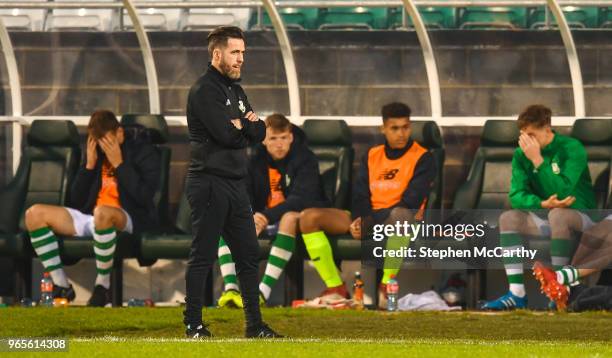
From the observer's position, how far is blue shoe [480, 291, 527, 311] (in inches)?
495

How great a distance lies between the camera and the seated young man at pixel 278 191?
42.7 ft

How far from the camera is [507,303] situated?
1262 centimetres

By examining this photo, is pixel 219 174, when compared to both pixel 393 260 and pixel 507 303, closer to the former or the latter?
pixel 393 260

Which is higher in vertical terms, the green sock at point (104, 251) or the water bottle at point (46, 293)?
the green sock at point (104, 251)

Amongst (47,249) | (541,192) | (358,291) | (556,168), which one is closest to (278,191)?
(358,291)

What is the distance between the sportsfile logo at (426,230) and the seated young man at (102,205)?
2.04m

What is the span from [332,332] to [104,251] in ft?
11.4

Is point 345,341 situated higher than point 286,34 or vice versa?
point 286,34

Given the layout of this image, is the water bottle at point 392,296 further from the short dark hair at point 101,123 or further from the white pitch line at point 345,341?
the white pitch line at point 345,341

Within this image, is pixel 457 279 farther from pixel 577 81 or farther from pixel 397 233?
pixel 577 81

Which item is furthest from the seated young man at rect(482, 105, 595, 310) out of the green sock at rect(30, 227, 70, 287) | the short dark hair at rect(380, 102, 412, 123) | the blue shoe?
the green sock at rect(30, 227, 70, 287)

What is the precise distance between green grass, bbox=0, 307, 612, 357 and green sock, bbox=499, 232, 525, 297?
57 centimetres

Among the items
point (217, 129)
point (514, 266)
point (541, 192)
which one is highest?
point (217, 129)

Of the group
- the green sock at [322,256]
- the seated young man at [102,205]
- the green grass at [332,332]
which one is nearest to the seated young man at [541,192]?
the green grass at [332,332]
